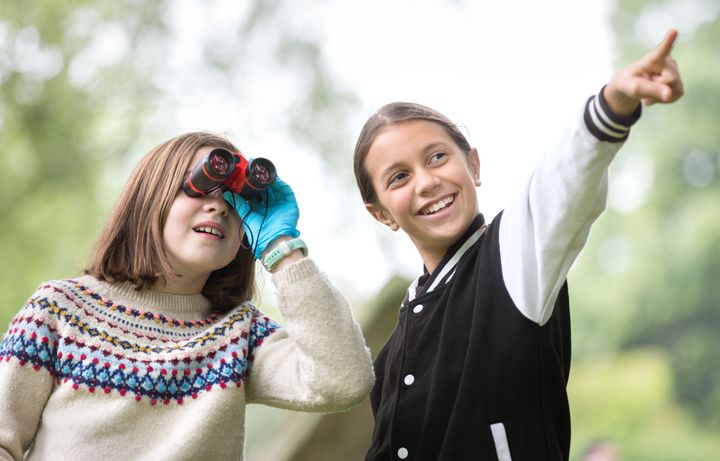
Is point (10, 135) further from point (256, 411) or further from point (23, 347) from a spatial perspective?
point (23, 347)

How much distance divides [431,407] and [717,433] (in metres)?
11.5

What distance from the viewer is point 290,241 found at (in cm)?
159

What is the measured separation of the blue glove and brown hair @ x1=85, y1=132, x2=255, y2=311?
0.47ft

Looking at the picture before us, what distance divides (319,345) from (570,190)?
1.72 ft

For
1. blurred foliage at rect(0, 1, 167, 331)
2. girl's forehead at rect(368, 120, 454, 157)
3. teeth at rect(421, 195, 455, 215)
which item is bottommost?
teeth at rect(421, 195, 455, 215)

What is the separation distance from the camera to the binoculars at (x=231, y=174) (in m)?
1.61

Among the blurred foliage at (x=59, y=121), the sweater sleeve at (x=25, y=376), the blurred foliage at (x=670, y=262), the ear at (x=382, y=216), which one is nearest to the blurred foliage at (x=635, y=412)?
the blurred foliage at (x=670, y=262)

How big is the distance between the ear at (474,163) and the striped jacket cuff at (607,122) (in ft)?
1.95

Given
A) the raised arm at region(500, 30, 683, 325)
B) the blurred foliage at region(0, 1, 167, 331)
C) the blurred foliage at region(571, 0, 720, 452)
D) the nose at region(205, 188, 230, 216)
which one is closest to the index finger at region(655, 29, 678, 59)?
the raised arm at region(500, 30, 683, 325)

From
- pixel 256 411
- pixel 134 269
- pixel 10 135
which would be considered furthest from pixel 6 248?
pixel 134 269

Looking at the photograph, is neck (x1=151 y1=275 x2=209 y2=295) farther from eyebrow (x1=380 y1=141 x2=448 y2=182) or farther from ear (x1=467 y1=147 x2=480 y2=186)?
ear (x1=467 y1=147 x2=480 y2=186)

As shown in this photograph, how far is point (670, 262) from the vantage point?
11.5 m

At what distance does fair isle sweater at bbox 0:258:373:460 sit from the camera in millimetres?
1510

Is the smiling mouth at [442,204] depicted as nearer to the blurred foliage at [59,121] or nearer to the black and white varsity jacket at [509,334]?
the black and white varsity jacket at [509,334]
